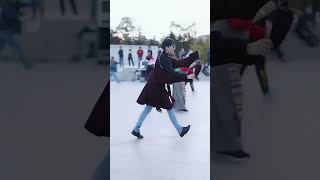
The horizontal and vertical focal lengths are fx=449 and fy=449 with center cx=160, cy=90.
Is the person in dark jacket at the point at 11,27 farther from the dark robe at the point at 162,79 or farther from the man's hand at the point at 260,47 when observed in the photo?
the dark robe at the point at 162,79

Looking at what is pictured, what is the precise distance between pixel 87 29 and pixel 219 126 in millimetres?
1241

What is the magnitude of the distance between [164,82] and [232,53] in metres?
2.76

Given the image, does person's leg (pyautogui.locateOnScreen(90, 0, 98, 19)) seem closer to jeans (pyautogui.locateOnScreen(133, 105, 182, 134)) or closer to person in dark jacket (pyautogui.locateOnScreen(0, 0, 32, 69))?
person in dark jacket (pyautogui.locateOnScreen(0, 0, 32, 69))

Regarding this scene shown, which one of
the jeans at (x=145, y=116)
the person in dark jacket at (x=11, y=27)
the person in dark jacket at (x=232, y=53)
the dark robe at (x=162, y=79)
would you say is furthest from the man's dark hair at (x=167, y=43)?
the person in dark jacket at (x=11, y=27)

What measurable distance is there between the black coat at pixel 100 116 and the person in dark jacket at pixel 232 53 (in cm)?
81

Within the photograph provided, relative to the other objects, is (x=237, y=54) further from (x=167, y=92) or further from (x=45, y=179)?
(x=167, y=92)

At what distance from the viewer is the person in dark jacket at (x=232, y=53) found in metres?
3.37

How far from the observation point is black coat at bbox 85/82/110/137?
3.28 meters

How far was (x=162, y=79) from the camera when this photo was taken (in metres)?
6.12

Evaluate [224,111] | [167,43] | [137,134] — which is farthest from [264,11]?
[137,134]

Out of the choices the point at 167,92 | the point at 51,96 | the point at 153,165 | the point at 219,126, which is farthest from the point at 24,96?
the point at 167,92

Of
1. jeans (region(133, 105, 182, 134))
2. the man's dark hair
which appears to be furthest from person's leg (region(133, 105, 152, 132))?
the man's dark hair

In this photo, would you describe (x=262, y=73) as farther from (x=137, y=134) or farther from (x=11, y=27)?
(x=137, y=134)

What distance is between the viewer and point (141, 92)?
684cm
